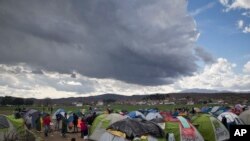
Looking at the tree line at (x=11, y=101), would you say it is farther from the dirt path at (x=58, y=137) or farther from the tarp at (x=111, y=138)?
the tarp at (x=111, y=138)

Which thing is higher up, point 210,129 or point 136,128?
point 136,128

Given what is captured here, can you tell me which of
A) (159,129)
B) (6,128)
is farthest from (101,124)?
(159,129)

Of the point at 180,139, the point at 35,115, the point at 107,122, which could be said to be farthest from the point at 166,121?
the point at 35,115

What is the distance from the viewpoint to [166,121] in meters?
21.0

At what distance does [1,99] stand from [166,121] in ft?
465

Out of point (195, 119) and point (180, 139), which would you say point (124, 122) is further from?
point (195, 119)

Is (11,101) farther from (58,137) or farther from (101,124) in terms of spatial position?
(101,124)

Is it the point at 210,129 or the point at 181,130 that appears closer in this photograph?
the point at 181,130

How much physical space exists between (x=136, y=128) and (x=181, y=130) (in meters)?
3.50

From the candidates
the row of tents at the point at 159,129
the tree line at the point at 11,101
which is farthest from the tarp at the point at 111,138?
the tree line at the point at 11,101

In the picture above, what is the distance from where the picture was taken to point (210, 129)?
23.0 metres

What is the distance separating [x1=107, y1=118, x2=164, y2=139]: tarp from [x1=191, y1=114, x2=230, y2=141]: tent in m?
5.41

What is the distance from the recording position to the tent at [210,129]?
23.0m

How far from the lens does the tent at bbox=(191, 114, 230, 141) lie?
23.0 meters
